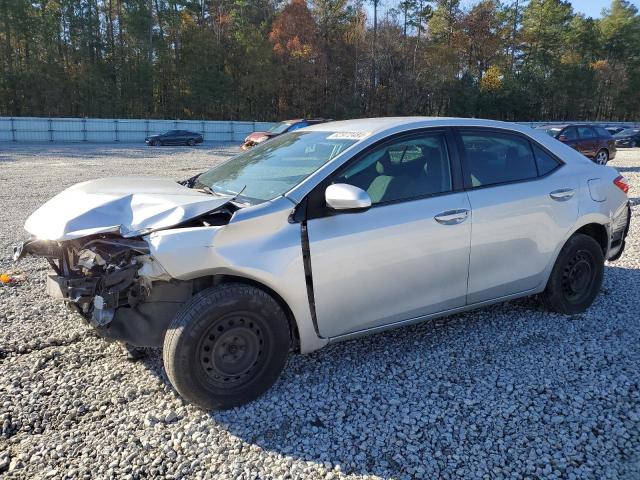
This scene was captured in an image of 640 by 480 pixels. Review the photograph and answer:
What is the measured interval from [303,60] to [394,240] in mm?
54630

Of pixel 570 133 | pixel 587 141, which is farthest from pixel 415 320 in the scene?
pixel 587 141

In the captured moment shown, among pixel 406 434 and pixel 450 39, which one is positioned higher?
pixel 450 39

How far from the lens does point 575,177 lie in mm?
4199

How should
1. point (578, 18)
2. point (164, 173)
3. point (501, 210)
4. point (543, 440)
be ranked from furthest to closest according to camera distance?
point (578, 18), point (164, 173), point (501, 210), point (543, 440)

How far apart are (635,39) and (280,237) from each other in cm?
8375

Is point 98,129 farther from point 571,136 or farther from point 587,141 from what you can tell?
point 587,141

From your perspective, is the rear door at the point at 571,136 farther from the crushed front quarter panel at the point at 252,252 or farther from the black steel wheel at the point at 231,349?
the black steel wheel at the point at 231,349

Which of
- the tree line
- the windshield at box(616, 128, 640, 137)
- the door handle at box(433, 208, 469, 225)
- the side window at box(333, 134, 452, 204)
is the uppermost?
the tree line

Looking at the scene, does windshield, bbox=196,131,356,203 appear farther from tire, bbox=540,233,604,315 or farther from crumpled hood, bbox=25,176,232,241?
tire, bbox=540,233,604,315

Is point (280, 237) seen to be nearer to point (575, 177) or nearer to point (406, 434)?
point (406, 434)

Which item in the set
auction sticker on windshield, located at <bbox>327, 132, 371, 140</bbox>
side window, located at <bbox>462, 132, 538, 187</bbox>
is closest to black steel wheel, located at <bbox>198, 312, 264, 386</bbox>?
auction sticker on windshield, located at <bbox>327, 132, 371, 140</bbox>

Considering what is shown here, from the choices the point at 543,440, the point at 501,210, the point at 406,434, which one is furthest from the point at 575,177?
the point at 406,434

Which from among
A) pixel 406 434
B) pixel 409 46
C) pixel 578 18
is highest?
pixel 578 18

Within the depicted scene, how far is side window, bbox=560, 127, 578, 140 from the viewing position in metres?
16.3
